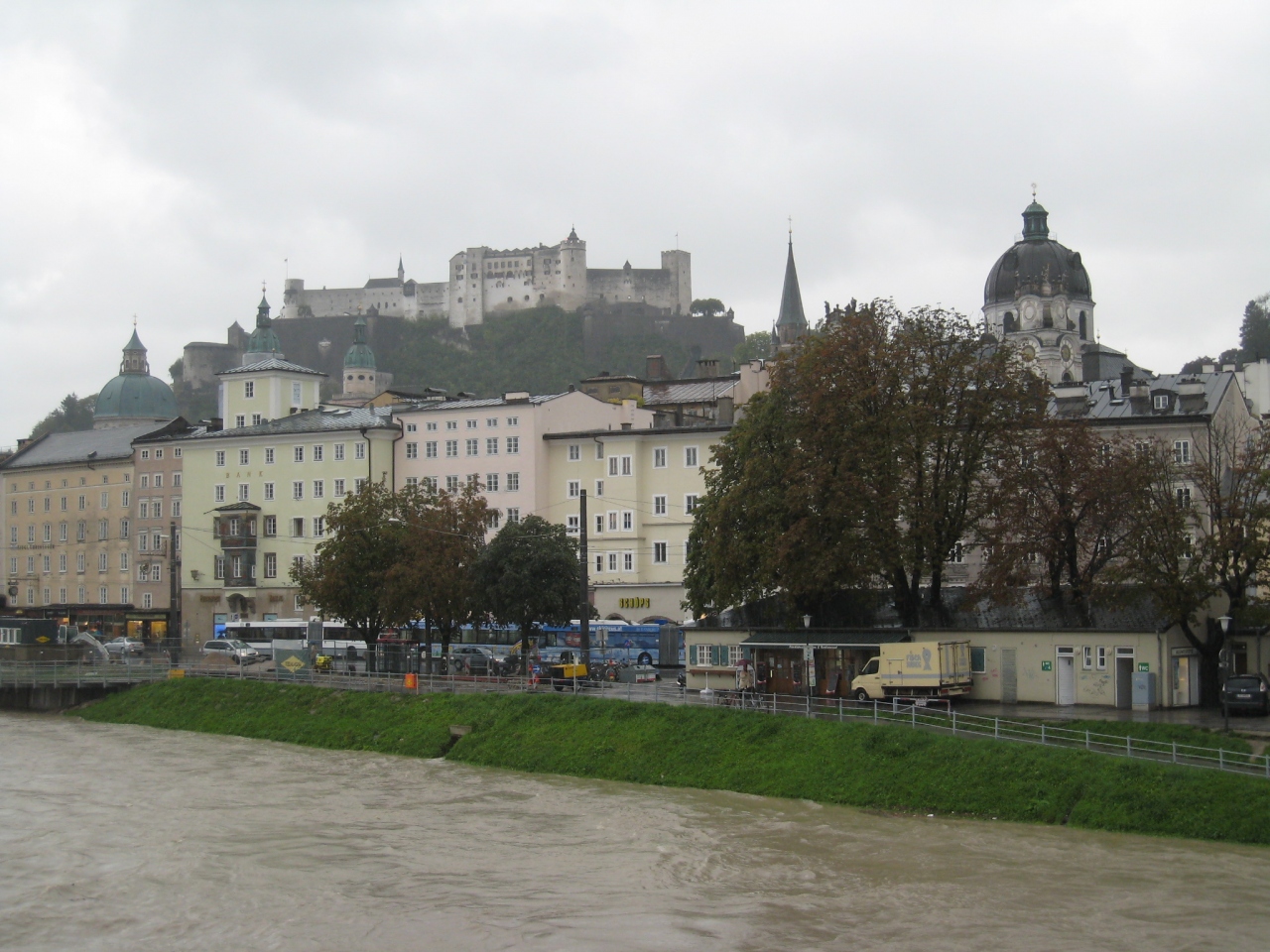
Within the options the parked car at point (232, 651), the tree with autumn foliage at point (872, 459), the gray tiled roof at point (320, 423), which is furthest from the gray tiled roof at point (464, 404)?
the tree with autumn foliage at point (872, 459)

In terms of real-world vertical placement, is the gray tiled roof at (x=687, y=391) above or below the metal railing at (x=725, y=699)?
above

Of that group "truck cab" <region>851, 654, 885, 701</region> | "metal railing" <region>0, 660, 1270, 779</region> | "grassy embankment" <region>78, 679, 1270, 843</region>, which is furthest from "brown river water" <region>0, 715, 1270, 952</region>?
"truck cab" <region>851, 654, 885, 701</region>

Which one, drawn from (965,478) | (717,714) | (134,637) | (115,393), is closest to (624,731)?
(717,714)

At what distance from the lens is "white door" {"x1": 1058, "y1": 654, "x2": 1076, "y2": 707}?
4081 cm

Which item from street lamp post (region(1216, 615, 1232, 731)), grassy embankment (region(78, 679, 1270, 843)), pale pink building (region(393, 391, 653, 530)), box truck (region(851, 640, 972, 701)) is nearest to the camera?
grassy embankment (region(78, 679, 1270, 843))

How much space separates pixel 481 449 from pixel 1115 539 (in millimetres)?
42726

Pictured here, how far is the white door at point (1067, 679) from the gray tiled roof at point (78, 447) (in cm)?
7055

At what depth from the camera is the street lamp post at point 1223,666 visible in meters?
34.9

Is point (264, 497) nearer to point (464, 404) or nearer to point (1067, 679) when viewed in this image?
point (464, 404)

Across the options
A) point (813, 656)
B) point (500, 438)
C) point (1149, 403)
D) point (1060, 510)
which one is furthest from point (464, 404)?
point (1060, 510)

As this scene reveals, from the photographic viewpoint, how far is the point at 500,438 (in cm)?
7806

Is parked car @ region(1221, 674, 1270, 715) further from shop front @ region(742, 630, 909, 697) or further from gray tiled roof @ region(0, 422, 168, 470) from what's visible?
gray tiled roof @ region(0, 422, 168, 470)

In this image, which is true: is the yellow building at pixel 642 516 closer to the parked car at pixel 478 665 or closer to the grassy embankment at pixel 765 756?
the parked car at pixel 478 665

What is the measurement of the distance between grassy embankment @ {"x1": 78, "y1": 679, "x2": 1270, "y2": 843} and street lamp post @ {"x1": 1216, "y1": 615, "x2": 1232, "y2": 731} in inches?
190
